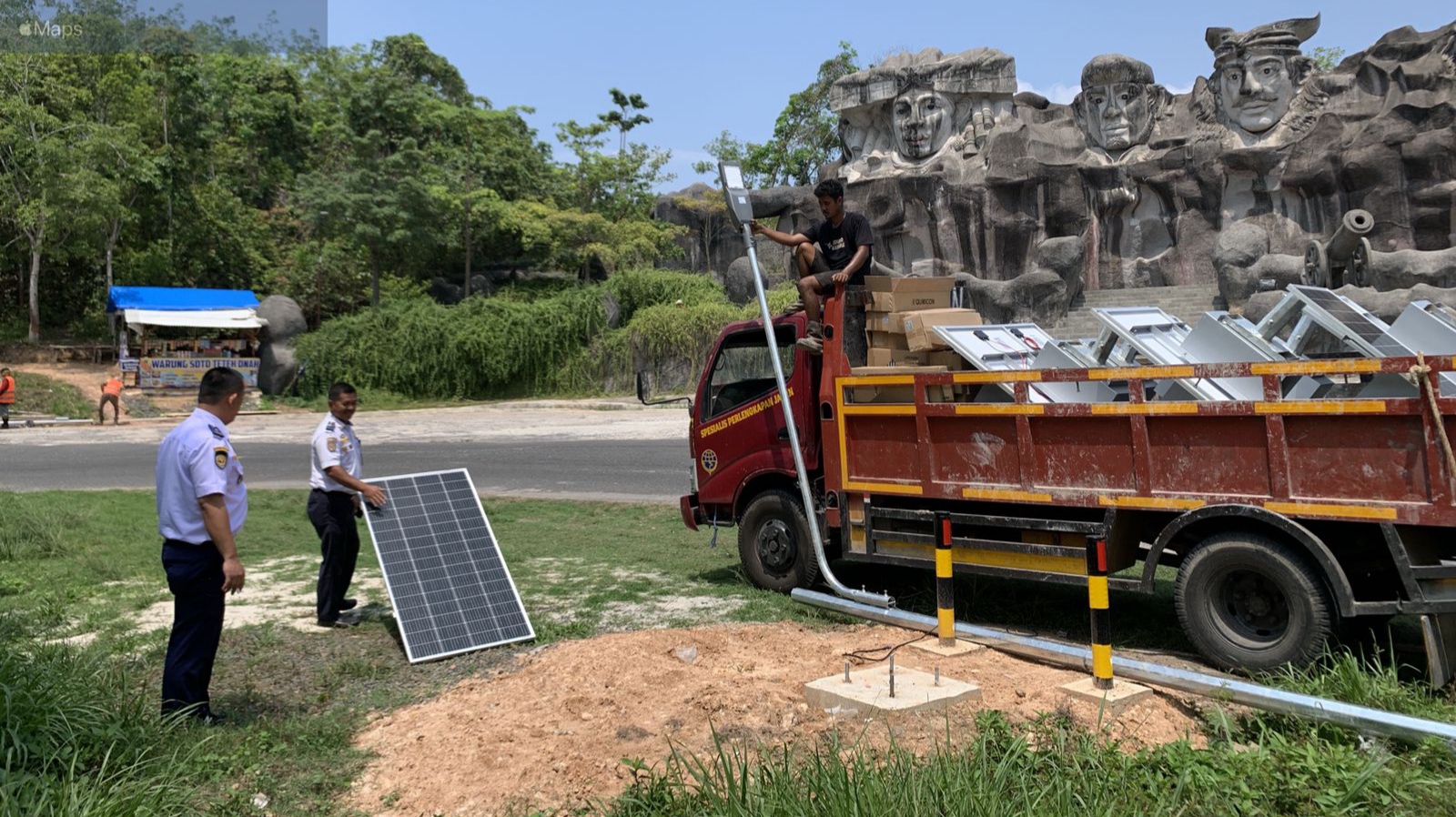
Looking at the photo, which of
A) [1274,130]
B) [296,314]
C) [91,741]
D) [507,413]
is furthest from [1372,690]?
[296,314]

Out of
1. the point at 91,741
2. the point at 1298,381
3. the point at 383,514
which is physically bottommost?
the point at 91,741

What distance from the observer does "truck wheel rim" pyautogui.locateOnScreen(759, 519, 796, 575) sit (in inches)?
344

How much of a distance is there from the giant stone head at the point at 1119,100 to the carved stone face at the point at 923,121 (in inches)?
189

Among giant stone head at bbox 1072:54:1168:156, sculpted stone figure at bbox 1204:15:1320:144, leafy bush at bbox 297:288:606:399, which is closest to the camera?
sculpted stone figure at bbox 1204:15:1320:144

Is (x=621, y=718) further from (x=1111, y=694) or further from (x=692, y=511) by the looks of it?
(x=692, y=511)

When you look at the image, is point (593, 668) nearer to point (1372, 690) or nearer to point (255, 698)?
point (255, 698)

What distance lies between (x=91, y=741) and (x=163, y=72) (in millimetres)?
47935

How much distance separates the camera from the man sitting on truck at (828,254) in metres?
8.39

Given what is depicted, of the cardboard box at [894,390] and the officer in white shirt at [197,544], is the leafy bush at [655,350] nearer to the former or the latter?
the cardboard box at [894,390]

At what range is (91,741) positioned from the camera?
446 cm

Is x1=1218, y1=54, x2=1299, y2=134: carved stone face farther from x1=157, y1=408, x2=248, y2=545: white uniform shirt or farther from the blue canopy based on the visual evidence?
x1=157, y1=408, x2=248, y2=545: white uniform shirt

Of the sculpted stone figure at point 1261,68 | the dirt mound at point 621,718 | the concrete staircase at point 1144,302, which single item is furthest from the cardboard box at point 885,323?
the sculpted stone figure at point 1261,68

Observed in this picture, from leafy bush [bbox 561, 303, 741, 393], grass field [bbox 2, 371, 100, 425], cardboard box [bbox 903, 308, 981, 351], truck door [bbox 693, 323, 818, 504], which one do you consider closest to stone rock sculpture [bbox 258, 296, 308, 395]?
grass field [bbox 2, 371, 100, 425]

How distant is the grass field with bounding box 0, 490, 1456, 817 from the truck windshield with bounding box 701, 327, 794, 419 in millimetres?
1568
